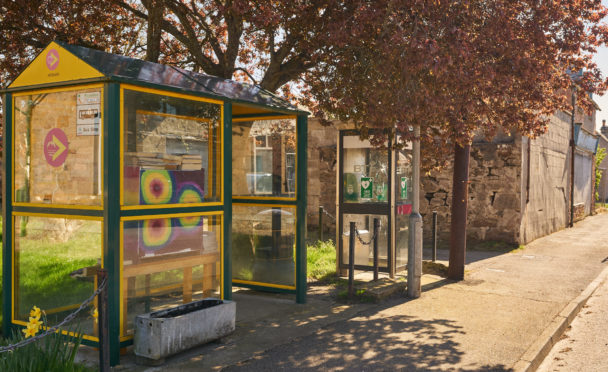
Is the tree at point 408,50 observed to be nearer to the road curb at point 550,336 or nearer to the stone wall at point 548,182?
the road curb at point 550,336

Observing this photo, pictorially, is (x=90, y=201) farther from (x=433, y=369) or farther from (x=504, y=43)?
(x=504, y=43)

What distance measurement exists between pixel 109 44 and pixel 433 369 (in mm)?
9109

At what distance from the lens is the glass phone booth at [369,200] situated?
10.0 meters

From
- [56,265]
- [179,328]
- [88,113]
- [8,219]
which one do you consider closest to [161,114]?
[88,113]

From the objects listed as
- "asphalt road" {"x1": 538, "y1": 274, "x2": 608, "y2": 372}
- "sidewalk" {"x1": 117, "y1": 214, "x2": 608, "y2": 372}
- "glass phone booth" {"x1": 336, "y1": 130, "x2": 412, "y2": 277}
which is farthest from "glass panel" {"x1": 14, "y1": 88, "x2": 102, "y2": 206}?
"glass phone booth" {"x1": 336, "y1": 130, "x2": 412, "y2": 277}

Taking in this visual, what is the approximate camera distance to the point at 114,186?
5.30m

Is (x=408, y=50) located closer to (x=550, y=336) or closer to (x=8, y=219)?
(x=550, y=336)

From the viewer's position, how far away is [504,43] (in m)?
8.07

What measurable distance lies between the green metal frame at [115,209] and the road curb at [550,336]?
10.5 ft

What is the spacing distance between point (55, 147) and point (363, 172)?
574cm

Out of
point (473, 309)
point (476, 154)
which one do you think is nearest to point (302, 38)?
point (473, 309)

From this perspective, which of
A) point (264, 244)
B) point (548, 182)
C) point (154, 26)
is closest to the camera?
point (264, 244)

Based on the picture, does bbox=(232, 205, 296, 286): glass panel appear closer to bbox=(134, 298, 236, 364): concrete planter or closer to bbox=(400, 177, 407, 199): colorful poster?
bbox=(134, 298, 236, 364): concrete planter

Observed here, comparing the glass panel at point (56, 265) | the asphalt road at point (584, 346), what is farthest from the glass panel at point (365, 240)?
the glass panel at point (56, 265)
